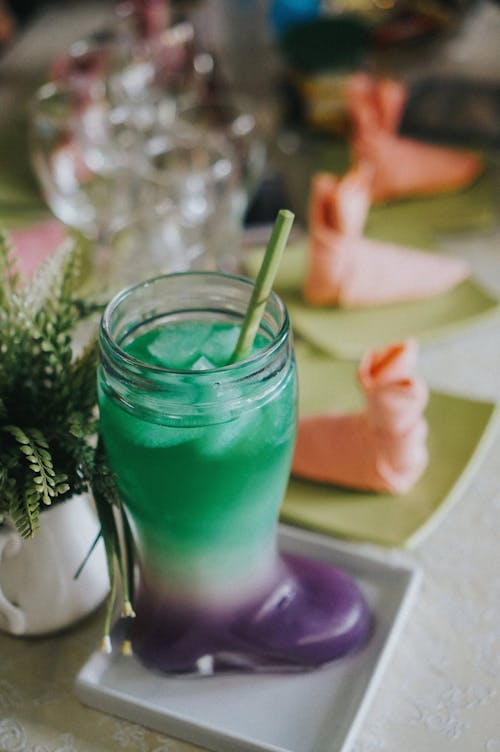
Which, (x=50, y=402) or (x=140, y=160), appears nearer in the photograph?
(x=50, y=402)

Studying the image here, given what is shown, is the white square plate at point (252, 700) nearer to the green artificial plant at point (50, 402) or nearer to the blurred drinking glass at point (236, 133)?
the green artificial plant at point (50, 402)

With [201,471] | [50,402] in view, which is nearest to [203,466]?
[201,471]

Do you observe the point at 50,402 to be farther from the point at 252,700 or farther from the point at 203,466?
the point at 252,700

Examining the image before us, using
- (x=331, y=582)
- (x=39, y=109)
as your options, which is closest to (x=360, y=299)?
(x=331, y=582)

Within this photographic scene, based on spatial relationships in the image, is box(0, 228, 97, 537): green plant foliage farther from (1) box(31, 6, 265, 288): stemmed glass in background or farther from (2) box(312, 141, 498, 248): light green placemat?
(2) box(312, 141, 498, 248): light green placemat

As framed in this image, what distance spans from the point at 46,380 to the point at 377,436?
0.82ft

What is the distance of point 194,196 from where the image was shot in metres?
1.01

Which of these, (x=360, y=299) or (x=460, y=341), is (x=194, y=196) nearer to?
(x=360, y=299)

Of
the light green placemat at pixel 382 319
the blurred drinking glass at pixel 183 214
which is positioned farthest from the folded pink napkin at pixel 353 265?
the blurred drinking glass at pixel 183 214

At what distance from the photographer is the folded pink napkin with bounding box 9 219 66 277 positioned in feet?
3.09

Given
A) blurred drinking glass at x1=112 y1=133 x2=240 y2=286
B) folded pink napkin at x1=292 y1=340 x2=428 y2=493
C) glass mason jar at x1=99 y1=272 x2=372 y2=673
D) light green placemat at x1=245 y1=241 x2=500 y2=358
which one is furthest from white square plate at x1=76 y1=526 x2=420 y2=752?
blurred drinking glass at x1=112 y1=133 x2=240 y2=286

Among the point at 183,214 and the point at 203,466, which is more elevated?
the point at 203,466

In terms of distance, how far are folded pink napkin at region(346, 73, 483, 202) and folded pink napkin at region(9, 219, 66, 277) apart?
0.37 meters

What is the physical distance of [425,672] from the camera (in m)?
0.58
